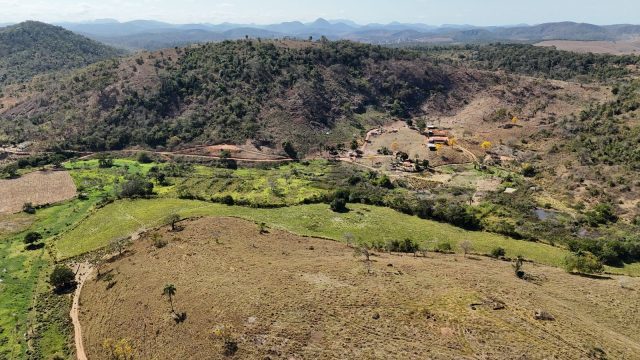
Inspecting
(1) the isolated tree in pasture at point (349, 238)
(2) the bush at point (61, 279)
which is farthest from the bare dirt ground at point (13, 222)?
(1) the isolated tree in pasture at point (349, 238)

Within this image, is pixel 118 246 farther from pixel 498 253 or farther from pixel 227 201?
pixel 498 253

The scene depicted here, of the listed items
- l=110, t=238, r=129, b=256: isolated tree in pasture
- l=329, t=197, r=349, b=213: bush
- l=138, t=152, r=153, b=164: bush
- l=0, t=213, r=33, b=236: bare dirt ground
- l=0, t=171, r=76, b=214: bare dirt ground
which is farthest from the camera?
l=138, t=152, r=153, b=164: bush

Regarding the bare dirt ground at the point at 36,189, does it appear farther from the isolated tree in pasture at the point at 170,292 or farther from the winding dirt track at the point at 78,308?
the isolated tree in pasture at the point at 170,292

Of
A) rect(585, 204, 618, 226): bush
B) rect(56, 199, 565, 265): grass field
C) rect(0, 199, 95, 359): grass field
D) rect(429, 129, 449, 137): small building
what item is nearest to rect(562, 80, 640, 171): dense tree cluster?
rect(585, 204, 618, 226): bush

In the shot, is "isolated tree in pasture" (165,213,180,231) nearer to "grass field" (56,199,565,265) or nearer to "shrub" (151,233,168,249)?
"grass field" (56,199,565,265)

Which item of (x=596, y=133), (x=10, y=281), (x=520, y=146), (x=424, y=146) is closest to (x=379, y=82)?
(x=424, y=146)
